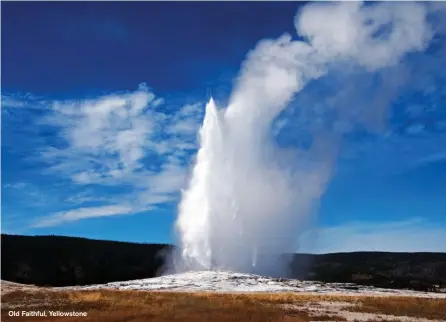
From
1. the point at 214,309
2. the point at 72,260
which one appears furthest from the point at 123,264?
the point at 214,309

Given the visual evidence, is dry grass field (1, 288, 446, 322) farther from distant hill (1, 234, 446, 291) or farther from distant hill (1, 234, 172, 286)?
distant hill (1, 234, 172, 286)

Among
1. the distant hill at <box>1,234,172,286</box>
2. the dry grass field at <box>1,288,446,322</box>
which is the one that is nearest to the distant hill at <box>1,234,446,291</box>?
the distant hill at <box>1,234,172,286</box>

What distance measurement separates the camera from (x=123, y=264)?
3944 inches

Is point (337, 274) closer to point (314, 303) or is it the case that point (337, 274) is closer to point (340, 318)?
point (314, 303)

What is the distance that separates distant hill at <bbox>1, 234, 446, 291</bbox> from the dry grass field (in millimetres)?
48266

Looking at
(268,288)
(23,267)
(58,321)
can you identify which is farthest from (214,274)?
(23,267)

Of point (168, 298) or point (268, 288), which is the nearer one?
point (168, 298)

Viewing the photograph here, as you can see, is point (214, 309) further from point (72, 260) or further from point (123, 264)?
point (123, 264)

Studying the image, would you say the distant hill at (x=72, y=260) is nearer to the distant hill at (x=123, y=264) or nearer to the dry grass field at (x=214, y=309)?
the distant hill at (x=123, y=264)

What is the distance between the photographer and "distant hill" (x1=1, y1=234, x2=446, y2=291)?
286ft

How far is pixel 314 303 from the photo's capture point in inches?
1367

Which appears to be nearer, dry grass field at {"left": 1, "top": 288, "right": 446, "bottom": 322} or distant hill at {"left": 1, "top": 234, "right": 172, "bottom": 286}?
dry grass field at {"left": 1, "top": 288, "right": 446, "bottom": 322}

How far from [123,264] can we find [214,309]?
75299 mm

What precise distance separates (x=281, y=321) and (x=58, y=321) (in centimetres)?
1034
